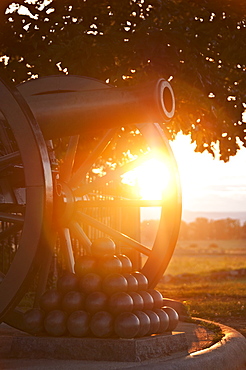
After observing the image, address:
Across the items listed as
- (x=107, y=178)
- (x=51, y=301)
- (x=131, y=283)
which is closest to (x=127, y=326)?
(x=131, y=283)

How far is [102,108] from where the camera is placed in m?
6.75

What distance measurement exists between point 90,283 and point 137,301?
0.47m

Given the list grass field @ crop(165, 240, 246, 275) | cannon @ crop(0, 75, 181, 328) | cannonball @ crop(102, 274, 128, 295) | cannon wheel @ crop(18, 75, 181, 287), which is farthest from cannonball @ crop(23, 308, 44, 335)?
grass field @ crop(165, 240, 246, 275)

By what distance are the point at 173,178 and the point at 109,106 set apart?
139cm

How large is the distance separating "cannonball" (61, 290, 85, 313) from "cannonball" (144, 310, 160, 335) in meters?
0.63

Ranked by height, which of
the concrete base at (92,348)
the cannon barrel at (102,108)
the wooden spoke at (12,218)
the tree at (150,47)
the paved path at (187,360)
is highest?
the tree at (150,47)

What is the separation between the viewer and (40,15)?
1105 cm

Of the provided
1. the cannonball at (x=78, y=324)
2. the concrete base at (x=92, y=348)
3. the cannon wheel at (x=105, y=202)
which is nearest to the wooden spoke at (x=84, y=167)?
the cannon wheel at (x=105, y=202)

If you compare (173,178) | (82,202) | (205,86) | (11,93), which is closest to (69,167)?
(82,202)

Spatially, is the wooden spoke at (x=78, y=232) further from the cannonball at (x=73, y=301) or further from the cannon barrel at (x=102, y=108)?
the cannonball at (x=73, y=301)

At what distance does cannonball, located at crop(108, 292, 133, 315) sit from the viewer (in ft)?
19.9

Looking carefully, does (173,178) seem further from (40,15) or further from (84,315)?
(40,15)

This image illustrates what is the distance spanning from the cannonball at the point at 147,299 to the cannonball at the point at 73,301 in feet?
1.92

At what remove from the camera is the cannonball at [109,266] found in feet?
21.0
